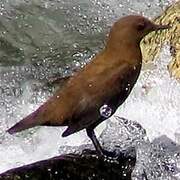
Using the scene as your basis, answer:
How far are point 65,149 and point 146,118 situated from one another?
1.04 meters

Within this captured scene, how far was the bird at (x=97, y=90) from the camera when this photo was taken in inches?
202

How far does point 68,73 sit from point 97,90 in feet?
7.34

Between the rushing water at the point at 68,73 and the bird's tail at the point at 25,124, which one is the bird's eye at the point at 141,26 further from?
the bird's tail at the point at 25,124

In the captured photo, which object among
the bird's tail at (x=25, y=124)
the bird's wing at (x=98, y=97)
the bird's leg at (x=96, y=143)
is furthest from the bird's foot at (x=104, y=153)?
the bird's tail at (x=25, y=124)

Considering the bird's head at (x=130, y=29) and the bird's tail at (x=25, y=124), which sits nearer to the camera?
the bird's tail at (x=25, y=124)

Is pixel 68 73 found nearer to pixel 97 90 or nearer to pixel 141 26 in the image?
pixel 141 26

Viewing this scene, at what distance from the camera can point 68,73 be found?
24.2 ft

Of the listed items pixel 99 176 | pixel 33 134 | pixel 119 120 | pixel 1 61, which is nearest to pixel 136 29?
pixel 119 120

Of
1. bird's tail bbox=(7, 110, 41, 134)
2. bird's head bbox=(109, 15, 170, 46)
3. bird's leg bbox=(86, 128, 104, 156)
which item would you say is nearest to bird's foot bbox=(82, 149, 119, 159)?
bird's leg bbox=(86, 128, 104, 156)

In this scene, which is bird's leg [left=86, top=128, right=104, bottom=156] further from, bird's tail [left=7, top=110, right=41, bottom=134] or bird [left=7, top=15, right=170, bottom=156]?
bird's tail [left=7, top=110, right=41, bottom=134]

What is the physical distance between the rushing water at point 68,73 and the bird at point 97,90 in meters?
0.23

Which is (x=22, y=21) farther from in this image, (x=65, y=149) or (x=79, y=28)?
(x=65, y=149)

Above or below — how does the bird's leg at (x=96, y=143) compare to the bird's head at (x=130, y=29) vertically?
below

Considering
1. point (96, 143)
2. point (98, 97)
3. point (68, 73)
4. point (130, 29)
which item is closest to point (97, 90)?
point (98, 97)
